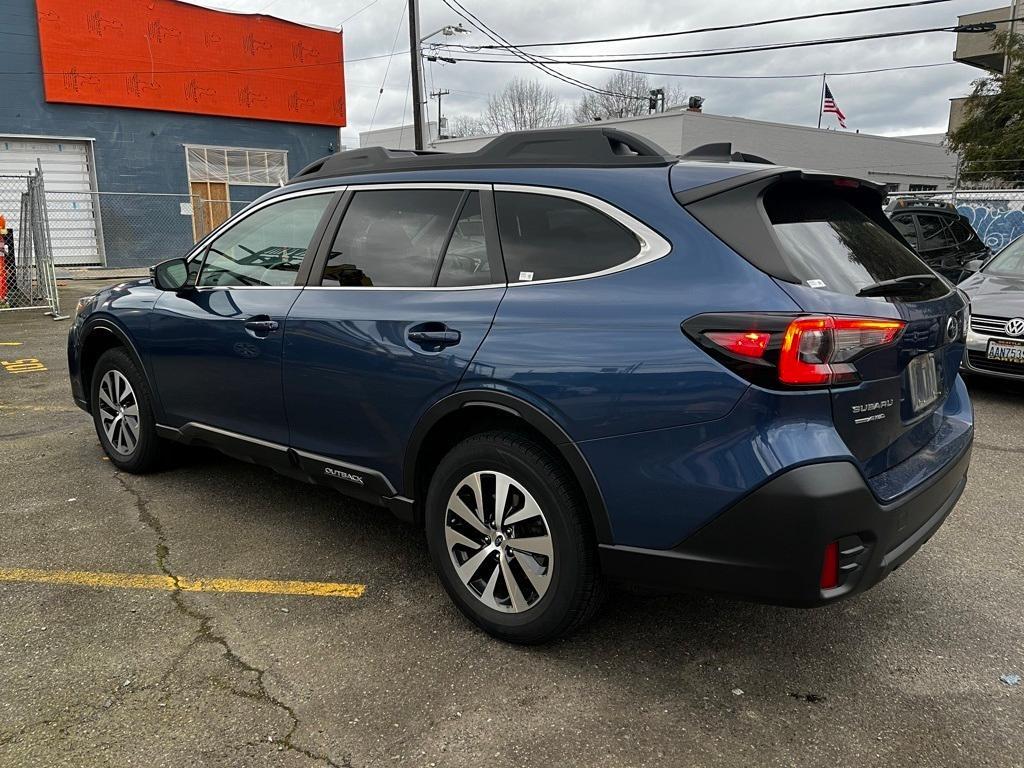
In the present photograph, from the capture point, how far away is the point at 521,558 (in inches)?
112

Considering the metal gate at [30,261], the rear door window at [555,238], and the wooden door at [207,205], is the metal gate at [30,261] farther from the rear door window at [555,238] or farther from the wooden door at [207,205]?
the rear door window at [555,238]

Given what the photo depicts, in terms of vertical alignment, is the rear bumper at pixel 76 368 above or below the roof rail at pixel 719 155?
below

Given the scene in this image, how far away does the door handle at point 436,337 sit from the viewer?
2.95 metres

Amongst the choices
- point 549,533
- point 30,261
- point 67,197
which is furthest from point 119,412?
point 67,197

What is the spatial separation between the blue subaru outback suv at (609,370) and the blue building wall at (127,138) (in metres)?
19.8

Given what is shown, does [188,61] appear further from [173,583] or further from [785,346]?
[785,346]

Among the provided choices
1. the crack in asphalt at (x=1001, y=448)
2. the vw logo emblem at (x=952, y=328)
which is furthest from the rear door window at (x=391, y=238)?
the crack in asphalt at (x=1001, y=448)

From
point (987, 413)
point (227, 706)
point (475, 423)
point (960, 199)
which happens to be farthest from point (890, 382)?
point (960, 199)

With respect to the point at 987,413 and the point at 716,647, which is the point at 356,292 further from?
the point at 987,413

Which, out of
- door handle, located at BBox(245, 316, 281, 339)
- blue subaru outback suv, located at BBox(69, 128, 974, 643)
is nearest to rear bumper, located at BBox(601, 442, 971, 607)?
blue subaru outback suv, located at BBox(69, 128, 974, 643)

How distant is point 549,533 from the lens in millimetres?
2752

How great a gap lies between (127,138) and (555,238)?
71.4ft

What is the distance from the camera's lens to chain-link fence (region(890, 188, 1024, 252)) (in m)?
15.5

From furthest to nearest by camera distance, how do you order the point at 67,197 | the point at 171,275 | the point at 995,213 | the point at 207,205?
the point at 207,205
the point at 67,197
the point at 995,213
the point at 171,275
